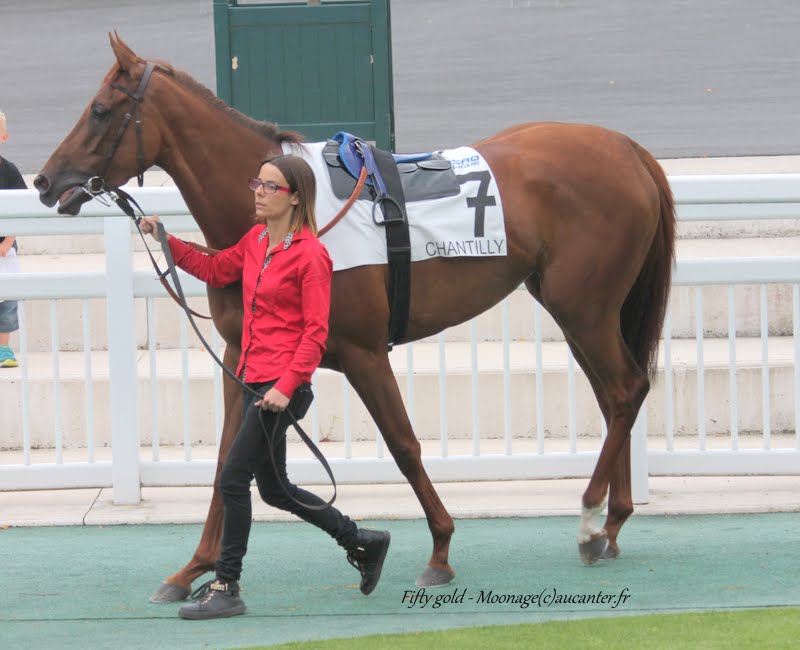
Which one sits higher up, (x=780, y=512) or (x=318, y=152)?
(x=318, y=152)

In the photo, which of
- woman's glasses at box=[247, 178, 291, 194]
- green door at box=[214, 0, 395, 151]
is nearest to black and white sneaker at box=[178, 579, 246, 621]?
woman's glasses at box=[247, 178, 291, 194]

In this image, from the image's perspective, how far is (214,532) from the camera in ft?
16.2

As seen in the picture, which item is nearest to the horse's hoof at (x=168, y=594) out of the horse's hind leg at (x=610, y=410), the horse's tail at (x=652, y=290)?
the horse's hind leg at (x=610, y=410)

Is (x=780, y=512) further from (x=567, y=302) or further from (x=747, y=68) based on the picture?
(x=747, y=68)

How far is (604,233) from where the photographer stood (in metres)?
5.14

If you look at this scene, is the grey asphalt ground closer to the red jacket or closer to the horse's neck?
the horse's neck

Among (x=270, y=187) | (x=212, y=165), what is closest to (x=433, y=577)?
(x=270, y=187)

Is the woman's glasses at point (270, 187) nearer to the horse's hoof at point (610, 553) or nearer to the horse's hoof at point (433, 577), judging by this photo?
the horse's hoof at point (433, 577)

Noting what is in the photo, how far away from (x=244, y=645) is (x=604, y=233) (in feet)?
6.69

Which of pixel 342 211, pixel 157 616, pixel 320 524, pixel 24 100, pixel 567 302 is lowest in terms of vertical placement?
pixel 157 616

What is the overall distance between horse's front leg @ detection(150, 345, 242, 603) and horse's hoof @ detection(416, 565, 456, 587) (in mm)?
755

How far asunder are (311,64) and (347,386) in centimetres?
431

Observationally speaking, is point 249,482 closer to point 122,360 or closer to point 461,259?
point 461,259

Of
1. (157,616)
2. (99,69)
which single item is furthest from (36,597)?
(99,69)
